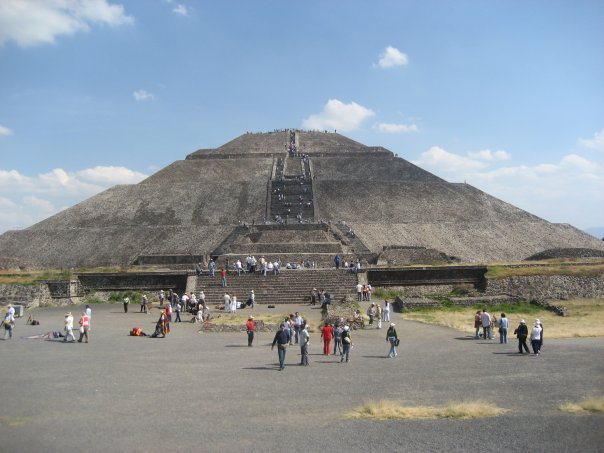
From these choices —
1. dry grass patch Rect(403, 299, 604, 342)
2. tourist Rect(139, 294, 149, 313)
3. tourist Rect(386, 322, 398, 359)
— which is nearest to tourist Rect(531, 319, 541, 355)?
dry grass patch Rect(403, 299, 604, 342)

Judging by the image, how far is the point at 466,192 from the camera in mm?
51375

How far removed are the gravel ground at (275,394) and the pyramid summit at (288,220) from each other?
17.6 metres

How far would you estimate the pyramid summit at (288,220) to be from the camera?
37.8 metres

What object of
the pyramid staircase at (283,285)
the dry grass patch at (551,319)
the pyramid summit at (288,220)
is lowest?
the dry grass patch at (551,319)

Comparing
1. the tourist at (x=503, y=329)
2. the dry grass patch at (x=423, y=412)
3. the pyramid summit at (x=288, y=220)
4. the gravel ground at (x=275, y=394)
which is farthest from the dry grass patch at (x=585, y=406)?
the pyramid summit at (x=288, y=220)

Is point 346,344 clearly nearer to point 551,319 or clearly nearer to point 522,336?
point 522,336

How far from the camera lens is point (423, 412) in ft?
29.1

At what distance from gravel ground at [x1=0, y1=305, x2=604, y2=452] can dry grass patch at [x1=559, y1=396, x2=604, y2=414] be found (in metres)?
0.19

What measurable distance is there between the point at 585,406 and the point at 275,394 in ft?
16.7

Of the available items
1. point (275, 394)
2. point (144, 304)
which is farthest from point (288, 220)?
point (275, 394)

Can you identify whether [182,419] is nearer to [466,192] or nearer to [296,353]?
[296,353]

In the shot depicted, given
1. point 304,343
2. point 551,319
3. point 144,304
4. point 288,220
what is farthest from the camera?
point 288,220

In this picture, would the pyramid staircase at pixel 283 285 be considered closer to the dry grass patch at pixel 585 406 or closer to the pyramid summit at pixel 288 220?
the pyramid summit at pixel 288 220

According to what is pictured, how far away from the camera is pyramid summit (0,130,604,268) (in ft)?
124
